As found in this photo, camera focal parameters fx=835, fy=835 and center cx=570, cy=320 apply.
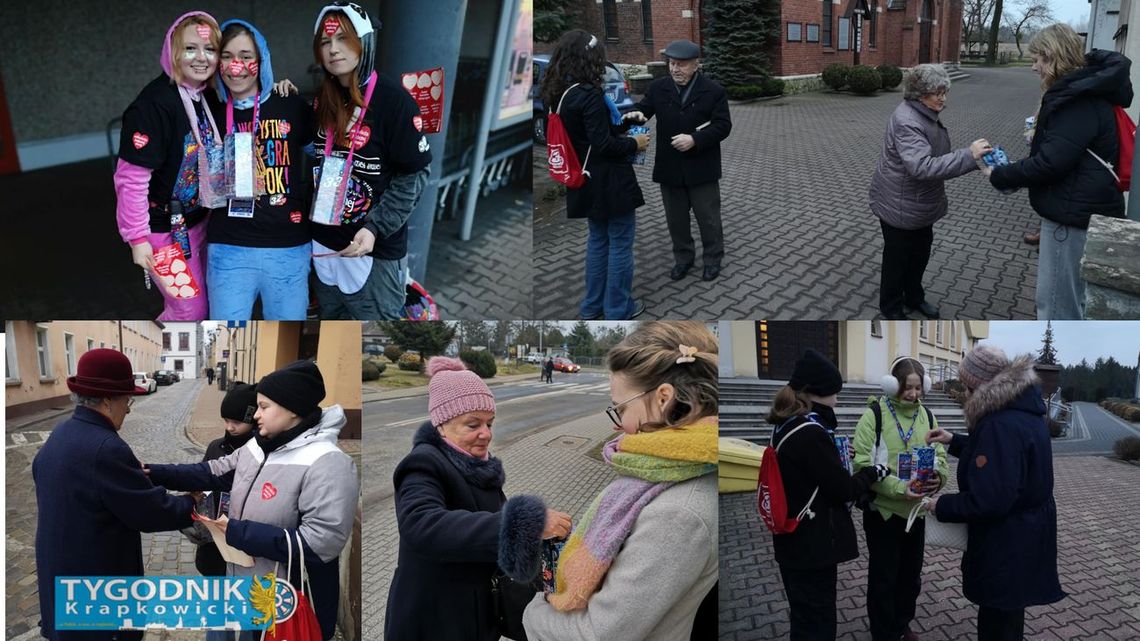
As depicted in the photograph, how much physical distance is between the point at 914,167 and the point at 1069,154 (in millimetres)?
718

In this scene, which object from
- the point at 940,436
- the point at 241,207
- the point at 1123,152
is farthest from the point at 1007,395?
the point at 241,207

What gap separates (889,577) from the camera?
10.8ft

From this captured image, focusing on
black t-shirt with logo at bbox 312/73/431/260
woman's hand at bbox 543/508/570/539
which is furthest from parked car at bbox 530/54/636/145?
woman's hand at bbox 543/508/570/539

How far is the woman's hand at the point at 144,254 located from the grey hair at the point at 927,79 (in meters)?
3.70

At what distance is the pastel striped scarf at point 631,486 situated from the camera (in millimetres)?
2211

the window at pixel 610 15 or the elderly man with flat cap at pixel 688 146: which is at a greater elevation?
the window at pixel 610 15

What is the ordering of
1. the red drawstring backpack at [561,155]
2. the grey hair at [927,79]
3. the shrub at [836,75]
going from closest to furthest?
the grey hair at [927,79] < the red drawstring backpack at [561,155] < the shrub at [836,75]

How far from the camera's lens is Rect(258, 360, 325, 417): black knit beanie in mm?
3031

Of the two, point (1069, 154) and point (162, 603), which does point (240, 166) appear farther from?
point (1069, 154)

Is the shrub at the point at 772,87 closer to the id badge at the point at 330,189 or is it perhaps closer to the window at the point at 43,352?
the id badge at the point at 330,189

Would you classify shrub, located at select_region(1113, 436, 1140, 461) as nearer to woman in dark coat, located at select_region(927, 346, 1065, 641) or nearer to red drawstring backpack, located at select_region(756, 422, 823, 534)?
woman in dark coat, located at select_region(927, 346, 1065, 641)

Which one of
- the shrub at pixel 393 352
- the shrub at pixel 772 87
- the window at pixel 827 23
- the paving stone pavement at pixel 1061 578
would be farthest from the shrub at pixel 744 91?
the shrub at pixel 393 352

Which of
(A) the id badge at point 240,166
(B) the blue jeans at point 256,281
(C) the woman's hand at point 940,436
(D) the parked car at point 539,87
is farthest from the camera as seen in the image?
(D) the parked car at point 539,87

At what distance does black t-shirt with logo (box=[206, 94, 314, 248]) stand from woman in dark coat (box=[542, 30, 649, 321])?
1419mm
